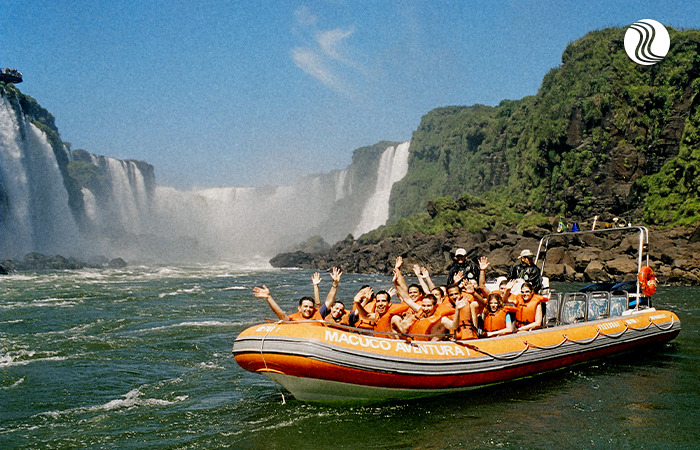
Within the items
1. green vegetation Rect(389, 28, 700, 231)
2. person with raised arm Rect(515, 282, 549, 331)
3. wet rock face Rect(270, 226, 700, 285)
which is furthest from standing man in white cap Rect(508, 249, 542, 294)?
green vegetation Rect(389, 28, 700, 231)

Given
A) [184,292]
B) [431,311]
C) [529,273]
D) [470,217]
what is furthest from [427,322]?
[470,217]

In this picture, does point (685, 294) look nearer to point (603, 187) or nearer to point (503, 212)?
point (603, 187)

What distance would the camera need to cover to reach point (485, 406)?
8703mm

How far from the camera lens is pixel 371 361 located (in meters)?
8.06

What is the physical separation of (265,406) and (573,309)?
677 centimetres

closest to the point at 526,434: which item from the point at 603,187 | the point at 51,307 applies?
the point at 51,307

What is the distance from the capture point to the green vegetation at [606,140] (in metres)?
43.7

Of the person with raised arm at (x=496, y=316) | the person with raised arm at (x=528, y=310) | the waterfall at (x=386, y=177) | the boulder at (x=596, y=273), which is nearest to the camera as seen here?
the person with raised arm at (x=496, y=316)

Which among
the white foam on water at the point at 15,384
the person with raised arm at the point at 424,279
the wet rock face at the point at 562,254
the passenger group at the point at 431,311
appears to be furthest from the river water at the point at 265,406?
the wet rock face at the point at 562,254

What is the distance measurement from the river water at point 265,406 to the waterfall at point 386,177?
276ft

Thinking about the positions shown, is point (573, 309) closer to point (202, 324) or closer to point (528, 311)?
point (528, 311)

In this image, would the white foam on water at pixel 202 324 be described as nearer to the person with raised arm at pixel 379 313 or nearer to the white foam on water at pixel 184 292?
the person with raised arm at pixel 379 313

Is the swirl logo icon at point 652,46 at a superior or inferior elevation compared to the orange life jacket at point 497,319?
superior

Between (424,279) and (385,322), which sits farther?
(424,279)
